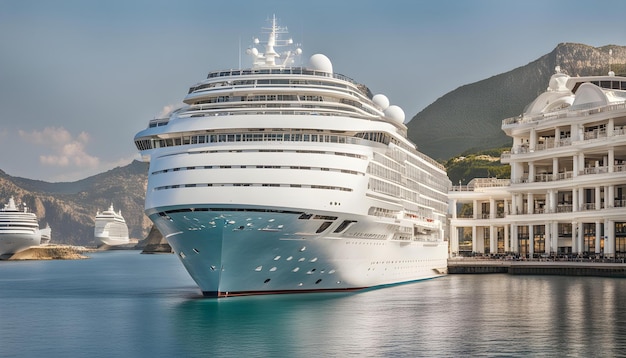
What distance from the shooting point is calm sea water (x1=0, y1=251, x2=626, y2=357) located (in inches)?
1501

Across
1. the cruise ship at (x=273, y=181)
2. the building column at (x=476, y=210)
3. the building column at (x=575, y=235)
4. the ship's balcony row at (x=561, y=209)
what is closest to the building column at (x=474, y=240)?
the building column at (x=476, y=210)

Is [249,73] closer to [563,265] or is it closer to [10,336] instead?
[10,336]

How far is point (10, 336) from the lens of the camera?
1714 inches

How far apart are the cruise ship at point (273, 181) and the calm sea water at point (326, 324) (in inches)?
85.2

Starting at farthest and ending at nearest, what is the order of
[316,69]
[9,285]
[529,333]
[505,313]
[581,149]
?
[581,149] < [9,285] < [316,69] < [505,313] < [529,333]

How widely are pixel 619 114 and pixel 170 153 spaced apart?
2294 inches

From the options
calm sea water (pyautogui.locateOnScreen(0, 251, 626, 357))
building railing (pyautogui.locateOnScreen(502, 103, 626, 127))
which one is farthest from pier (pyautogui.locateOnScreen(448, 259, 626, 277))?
calm sea water (pyautogui.locateOnScreen(0, 251, 626, 357))

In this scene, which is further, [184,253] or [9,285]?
[9,285]

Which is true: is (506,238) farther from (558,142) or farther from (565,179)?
(558,142)

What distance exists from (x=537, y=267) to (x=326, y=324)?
56.9 m

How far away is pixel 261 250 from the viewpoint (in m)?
55.5

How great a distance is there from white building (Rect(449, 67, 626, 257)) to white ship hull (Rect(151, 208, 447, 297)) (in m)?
44.6

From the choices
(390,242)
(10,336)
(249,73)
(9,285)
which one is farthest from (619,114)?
(10,336)

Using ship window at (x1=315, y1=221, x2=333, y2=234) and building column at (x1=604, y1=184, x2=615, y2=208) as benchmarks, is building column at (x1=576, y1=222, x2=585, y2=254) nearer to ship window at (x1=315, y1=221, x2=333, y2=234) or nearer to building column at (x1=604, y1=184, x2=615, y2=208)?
building column at (x1=604, y1=184, x2=615, y2=208)
